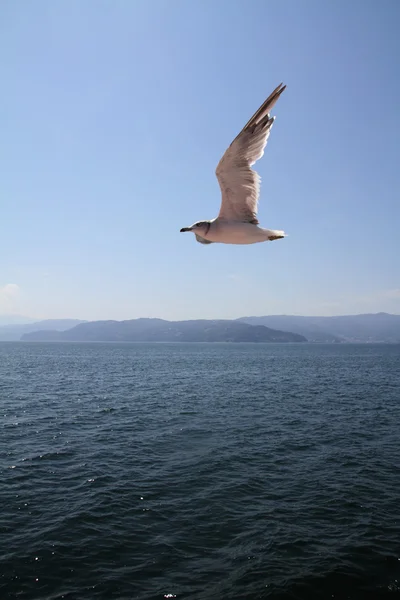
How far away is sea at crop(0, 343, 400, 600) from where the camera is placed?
11.6 m

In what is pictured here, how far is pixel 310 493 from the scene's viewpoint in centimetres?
1755

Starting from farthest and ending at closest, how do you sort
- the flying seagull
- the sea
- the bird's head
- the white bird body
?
1. the sea
2. the white bird body
3. the flying seagull
4. the bird's head

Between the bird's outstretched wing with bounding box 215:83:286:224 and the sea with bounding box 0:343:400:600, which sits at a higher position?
the bird's outstretched wing with bounding box 215:83:286:224

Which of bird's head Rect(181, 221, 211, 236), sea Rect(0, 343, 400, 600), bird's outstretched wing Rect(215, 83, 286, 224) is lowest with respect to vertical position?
sea Rect(0, 343, 400, 600)

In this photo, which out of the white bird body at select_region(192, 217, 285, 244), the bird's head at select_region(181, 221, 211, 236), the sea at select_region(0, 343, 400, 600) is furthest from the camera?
the sea at select_region(0, 343, 400, 600)

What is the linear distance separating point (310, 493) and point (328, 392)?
33.1 meters

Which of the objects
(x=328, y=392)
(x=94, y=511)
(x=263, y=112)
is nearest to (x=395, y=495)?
(x=94, y=511)

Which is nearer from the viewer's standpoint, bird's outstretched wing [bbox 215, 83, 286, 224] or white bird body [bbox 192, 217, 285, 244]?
bird's outstretched wing [bbox 215, 83, 286, 224]

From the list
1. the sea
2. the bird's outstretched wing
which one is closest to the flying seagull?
the bird's outstretched wing

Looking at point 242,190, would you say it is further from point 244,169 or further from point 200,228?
point 200,228

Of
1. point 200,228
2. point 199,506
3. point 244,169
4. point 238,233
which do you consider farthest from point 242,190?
point 199,506

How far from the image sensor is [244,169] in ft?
22.3

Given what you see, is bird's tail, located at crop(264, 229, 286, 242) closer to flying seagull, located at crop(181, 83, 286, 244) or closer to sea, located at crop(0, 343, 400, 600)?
flying seagull, located at crop(181, 83, 286, 244)

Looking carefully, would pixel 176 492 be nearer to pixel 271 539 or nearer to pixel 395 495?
pixel 271 539
